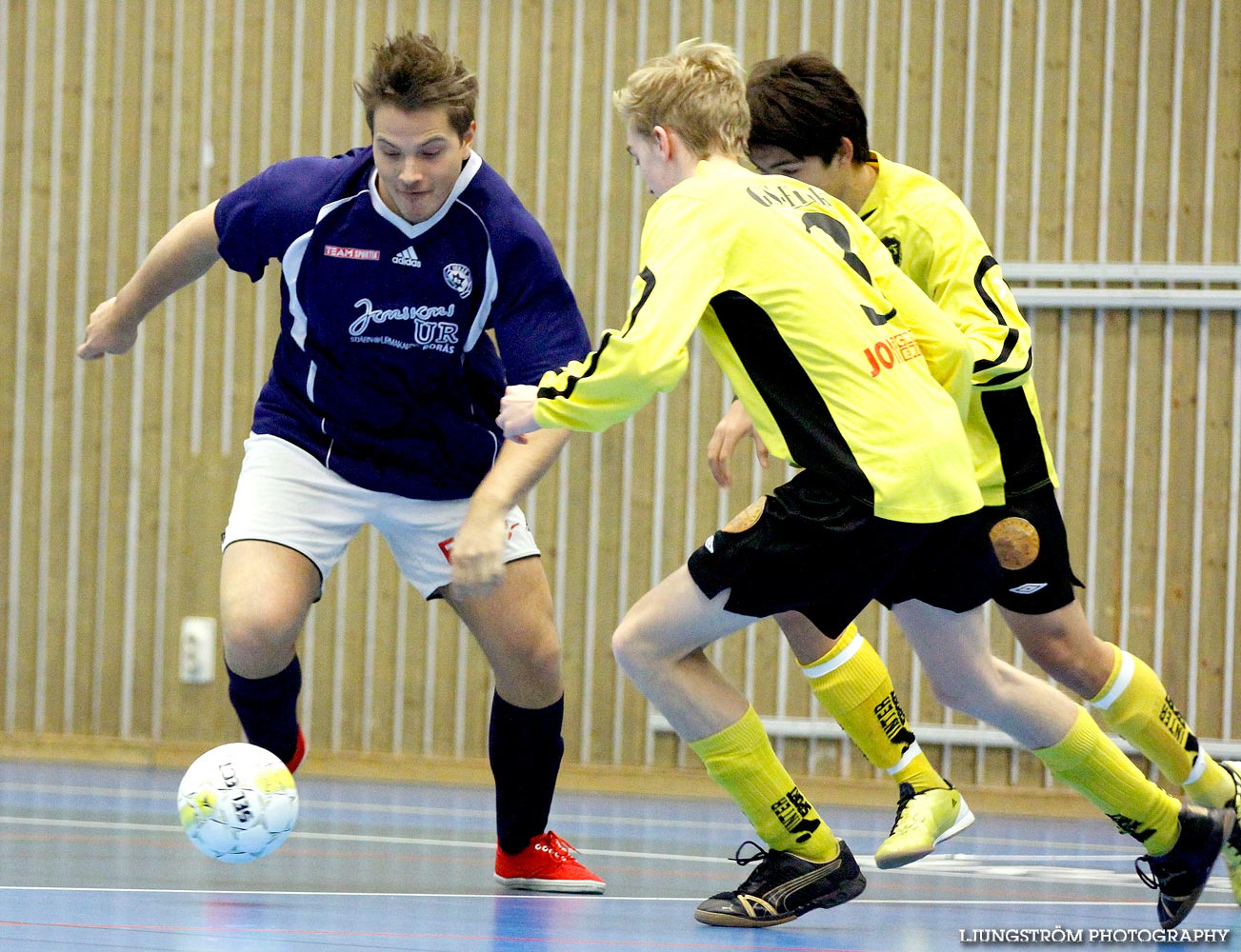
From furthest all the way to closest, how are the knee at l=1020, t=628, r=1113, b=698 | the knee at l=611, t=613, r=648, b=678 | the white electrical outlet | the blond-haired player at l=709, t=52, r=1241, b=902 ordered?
1. the white electrical outlet
2. the knee at l=1020, t=628, r=1113, b=698
3. the blond-haired player at l=709, t=52, r=1241, b=902
4. the knee at l=611, t=613, r=648, b=678

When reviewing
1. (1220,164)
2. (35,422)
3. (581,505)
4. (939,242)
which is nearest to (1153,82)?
(1220,164)

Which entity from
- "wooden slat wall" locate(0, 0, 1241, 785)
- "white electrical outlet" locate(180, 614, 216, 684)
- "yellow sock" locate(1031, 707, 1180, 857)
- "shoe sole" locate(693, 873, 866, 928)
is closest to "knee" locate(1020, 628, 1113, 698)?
"yellow sock" locate(1031, 707, 1180, 857)

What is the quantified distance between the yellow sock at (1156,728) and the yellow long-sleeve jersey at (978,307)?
0.49 meters

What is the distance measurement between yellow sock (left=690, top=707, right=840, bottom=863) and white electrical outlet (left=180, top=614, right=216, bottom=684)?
15.0ft

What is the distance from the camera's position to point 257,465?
3914 millimetres

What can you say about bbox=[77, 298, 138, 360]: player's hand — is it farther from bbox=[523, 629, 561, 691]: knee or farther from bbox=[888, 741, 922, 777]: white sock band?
bbox=[888, 741, 922, 777]: white sock band

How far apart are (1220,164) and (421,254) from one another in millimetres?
4386

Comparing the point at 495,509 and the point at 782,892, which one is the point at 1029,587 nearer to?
the point at 782,892

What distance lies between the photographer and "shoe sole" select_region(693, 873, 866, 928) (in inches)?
133

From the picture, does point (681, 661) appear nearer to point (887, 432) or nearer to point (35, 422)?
point (887, 432)

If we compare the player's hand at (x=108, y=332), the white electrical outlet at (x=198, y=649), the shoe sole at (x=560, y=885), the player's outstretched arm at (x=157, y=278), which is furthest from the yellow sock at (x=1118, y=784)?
the white electrical outlet at (x=198, y=649)

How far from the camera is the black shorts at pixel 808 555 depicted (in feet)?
10.4

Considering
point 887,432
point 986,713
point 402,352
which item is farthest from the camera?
point 402,352

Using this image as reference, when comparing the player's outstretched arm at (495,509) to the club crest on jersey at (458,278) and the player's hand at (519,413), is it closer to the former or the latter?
the player's hand at (519,413)
